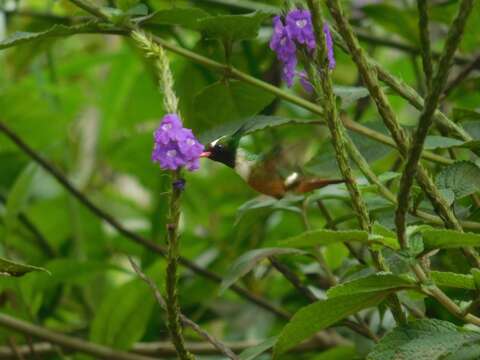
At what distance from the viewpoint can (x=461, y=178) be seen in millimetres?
759

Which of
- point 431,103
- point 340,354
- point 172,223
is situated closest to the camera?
point 431,103

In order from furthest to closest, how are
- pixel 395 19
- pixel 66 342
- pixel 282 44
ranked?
pixel 395 19
pixel 66 342
pixel 282 44

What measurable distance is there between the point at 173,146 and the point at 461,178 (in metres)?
0.27

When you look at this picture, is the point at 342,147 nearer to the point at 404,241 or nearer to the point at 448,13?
the point at 404,241

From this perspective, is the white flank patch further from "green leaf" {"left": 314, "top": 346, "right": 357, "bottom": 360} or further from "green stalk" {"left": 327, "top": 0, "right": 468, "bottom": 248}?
"green leaf" {"left": 314, "top": 346, "right": 357, "bottom": 360}

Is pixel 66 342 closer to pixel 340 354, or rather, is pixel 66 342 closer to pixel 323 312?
pixel 340 354

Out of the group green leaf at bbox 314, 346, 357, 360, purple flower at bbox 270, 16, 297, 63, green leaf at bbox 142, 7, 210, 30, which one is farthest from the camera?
green leaf at bbox 314, 346, 357, 360

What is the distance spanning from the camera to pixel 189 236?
168cm

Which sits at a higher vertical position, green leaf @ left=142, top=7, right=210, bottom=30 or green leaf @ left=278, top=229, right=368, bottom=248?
green leaf @ left=142, top=7, right=210, bottom=30

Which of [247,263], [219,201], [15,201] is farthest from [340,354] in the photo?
[219,201]

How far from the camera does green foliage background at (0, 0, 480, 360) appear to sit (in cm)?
77

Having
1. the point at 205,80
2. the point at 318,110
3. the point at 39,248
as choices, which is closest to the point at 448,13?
the point at 205,80

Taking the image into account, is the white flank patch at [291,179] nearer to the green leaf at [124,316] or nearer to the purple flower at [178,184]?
the purple flower at [178,184]

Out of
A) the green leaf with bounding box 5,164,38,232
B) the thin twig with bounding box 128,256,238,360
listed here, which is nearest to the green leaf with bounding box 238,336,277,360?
the thin twig with bounding box 128,256,238,360
